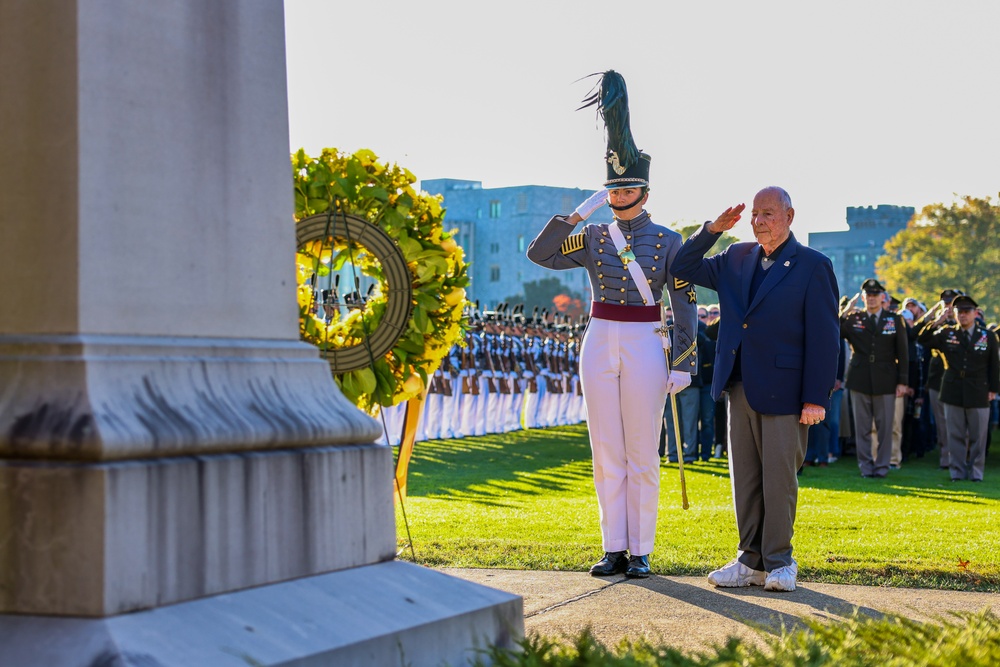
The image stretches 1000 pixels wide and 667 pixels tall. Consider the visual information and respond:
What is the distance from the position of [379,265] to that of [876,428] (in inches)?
410

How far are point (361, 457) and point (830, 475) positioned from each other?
12947 mm

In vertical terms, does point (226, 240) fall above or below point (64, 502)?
above

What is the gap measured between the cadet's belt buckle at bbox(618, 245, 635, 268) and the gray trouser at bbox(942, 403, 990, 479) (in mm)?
10192

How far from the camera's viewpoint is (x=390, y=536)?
4.15 meters

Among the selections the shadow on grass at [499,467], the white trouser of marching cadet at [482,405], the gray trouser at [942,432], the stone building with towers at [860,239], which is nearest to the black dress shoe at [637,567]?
the shadow on grass at [499,467]

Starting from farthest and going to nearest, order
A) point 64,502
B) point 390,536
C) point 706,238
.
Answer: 1. point 706,238
2. point 390,536
3. point 64,502

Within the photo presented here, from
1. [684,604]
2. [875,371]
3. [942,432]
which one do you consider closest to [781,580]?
[684,604]

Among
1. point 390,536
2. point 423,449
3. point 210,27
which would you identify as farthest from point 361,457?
point 423,449

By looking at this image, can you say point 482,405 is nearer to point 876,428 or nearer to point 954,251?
point 876,428

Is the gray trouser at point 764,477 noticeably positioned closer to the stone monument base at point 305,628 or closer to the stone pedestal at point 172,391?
the stone monument base at point 305,628

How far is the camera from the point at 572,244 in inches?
284

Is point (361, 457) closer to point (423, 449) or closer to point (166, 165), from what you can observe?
point (166, 165)

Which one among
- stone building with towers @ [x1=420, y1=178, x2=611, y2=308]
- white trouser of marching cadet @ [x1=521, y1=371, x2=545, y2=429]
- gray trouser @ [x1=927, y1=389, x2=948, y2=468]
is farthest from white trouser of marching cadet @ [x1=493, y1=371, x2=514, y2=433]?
stone building with towers @ [x1=420, y1=178, x2=611, y2=308]

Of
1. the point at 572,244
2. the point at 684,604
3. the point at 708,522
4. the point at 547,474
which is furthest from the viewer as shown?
the point at 547,474
